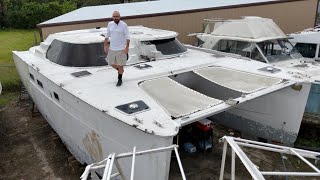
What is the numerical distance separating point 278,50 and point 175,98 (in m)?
4.70

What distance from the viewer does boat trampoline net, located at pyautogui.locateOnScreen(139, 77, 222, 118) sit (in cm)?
462

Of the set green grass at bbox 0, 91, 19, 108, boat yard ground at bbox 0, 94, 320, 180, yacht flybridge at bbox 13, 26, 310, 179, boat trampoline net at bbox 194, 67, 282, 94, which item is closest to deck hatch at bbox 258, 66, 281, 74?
yacht flybridge at bbox 13, 26, 310, 179

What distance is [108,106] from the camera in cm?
467

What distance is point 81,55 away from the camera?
259 inches

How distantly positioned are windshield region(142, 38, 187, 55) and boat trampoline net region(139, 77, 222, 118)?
5.45 feet

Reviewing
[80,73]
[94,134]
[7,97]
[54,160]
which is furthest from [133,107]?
Result: [7,97]

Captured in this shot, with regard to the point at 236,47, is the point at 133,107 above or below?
below

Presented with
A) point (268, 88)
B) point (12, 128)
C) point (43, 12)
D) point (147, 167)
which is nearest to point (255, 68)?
point (268, 88)

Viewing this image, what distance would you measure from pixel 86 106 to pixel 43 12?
2062 cm

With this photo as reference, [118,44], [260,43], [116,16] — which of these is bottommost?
[260,43]

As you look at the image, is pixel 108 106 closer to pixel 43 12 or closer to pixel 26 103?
pixel 26 103

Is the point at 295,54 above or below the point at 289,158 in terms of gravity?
above

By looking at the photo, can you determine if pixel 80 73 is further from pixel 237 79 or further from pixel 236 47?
pixel 236 47

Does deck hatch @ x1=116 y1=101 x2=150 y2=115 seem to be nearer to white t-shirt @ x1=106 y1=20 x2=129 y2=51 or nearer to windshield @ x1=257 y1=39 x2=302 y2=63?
white t-shirt @ x1=106 y1=20 x2=129 y2=51
